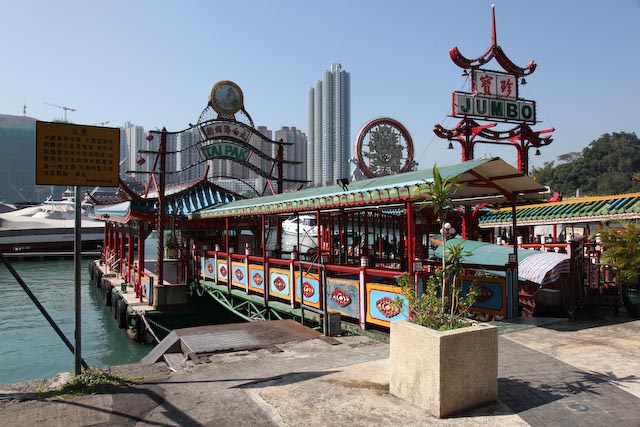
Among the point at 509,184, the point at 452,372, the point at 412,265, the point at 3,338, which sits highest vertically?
the point at 509,184

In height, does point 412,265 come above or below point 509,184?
below

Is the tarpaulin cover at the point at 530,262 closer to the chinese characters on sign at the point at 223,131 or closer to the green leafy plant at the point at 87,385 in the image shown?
the green leafy plant at the point at 87,385

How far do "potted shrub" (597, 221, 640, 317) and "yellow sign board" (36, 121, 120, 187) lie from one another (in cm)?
1009

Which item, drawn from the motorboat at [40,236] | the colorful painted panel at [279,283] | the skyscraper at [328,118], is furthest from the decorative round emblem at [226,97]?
the skyscraper at [328,118]

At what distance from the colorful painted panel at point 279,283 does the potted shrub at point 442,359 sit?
7150 millimetres

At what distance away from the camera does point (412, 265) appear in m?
8.81

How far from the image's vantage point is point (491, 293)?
989 centimetres

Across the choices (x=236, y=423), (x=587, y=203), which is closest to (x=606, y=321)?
(x=236, y=423)

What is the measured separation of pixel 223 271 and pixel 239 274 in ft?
5.15

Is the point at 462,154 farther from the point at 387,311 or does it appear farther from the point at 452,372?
the point at 452,372

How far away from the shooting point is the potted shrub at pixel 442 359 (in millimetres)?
5078

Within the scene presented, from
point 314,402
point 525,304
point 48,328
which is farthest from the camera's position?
point 48,328

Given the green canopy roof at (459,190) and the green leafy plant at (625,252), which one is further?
the green leafy plant at (625,252)

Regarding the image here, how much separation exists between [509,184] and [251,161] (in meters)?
15.4
